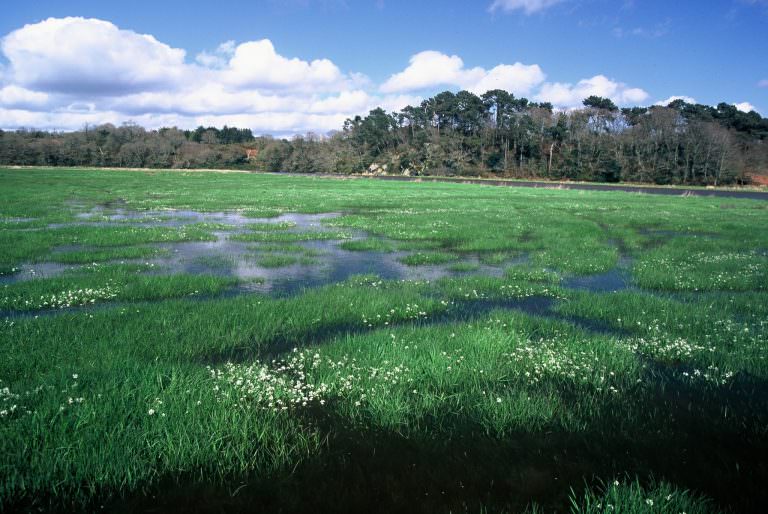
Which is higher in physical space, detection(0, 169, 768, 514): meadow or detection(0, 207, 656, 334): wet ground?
detection(0, 207, 656, 334): wet ground

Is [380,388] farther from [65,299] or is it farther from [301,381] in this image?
[65,299]

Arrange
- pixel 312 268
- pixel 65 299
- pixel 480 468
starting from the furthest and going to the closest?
pixel 312 268 < pixel 65 299 < pixel 480 468

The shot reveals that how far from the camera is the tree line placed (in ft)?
340

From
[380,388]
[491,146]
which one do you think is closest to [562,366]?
[380,388]

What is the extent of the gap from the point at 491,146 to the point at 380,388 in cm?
14479

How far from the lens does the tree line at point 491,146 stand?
340 ft

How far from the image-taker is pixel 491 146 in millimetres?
143750

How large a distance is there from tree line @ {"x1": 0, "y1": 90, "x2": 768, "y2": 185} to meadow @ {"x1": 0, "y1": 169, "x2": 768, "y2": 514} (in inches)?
4089

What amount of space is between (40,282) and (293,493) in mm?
13443

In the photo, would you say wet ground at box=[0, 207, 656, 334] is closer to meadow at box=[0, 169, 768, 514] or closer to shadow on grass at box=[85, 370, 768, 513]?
meadow at box=[0, 169, 768, 514]

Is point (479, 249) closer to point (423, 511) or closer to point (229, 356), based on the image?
point (229, 356)

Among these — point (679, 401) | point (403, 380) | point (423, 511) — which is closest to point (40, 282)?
point (403, 380)

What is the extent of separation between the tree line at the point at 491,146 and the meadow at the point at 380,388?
10387cm

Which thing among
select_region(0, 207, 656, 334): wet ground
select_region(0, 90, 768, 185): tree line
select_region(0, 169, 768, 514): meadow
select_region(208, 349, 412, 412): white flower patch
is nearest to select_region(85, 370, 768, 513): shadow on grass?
select_region(0, 169, 768, 514): meadow
